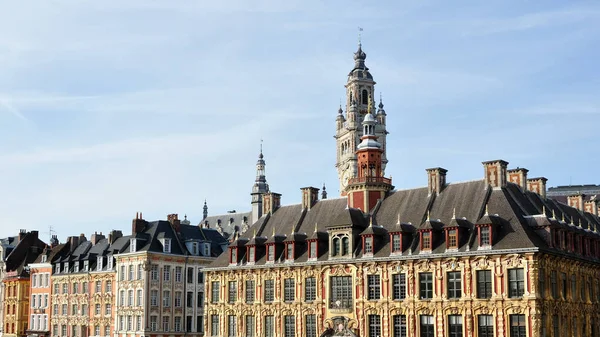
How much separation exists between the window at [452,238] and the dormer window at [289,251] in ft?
51.1

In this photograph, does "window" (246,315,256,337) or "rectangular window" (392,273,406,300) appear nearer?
"rectangular window" (392,273,406,300)

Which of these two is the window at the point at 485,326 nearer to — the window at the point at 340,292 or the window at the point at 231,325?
the window at the point at 340,292

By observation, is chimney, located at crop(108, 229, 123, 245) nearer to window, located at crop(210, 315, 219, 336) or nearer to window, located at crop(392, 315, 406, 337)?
window, located at crop(210, 315, 219, 336)

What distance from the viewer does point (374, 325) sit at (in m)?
68.7

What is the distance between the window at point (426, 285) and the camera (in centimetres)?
6569

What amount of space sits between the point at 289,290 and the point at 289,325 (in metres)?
2.99

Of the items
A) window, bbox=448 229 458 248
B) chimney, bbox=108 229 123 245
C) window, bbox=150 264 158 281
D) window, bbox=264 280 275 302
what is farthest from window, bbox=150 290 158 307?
window, bbox=448 229 458 248

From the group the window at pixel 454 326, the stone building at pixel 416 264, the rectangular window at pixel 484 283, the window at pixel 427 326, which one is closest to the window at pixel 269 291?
the stone building at pixel 416 264

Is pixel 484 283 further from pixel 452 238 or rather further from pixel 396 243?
pixel 396 243

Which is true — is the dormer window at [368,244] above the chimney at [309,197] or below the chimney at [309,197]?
below

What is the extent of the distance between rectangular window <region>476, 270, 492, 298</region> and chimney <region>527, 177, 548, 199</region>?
12.3 meters

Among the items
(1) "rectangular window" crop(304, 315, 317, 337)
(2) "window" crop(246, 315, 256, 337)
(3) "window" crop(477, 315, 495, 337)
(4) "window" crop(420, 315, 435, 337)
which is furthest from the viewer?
(2) "window" crop(246, 315, 256, 337)

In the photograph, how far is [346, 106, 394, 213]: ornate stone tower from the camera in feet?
246

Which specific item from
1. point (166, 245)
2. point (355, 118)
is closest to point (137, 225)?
point (166, 245)
